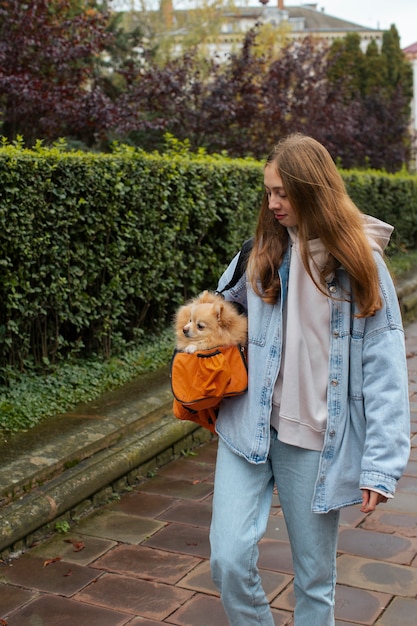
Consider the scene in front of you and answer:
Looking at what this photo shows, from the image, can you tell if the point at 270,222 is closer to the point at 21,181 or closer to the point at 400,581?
the point at 400,581

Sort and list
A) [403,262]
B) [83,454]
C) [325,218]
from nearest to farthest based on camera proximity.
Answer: [325,218] < [83,454] < [403,262]

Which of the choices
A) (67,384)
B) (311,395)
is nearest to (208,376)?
(311,395)

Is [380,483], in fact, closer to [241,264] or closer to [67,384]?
[241,264]

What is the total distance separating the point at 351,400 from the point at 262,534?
0.50m

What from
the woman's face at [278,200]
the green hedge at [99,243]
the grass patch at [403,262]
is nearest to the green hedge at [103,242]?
the green hedge at [99,243]

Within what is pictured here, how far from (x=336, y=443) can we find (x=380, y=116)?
1803 centimetres

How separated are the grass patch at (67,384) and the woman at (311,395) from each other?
8.83 feet

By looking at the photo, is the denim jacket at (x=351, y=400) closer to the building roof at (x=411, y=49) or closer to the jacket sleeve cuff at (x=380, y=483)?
the jacket sleeve cuff at (x=380, y=483)

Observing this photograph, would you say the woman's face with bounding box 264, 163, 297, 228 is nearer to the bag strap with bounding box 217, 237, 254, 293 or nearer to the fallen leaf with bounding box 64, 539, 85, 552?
the bag strap with bounding box 217, 237, 254, 293

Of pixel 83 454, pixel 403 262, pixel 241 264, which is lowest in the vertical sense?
pixel 403 262

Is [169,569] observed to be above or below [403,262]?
above

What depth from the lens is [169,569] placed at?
3.79 meters

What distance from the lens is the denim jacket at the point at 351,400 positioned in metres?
2.45

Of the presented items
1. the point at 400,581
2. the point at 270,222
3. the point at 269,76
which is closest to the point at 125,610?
the point at 400,581
